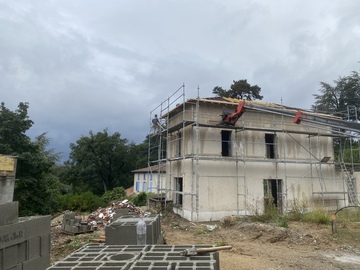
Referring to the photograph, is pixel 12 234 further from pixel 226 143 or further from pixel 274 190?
pixel 274 190

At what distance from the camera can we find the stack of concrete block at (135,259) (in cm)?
287

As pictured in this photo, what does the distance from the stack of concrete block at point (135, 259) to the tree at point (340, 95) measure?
36779 millimetres

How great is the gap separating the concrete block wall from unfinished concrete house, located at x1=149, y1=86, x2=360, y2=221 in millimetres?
9579

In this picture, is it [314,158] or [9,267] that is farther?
[314,158]

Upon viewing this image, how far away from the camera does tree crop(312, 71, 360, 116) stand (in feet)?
119

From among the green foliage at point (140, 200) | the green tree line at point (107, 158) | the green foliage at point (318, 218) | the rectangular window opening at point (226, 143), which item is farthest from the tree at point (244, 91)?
the green foliage at point (318, 218)

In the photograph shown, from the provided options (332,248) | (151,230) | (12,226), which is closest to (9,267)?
(12,226)

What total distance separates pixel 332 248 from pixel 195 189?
744cm

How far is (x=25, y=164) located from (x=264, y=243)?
1198 cm

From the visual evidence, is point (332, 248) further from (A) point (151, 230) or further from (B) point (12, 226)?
(B) point (12, 226)

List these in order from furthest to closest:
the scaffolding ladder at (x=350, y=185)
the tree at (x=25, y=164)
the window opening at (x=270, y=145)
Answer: the scaffolding ladder at (x=350, y=185) < the window opening at (x=270, y=145) < the tree at (x=25, y=164)

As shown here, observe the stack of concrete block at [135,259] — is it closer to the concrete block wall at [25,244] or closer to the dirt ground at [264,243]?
the concrete block wall at [25,244]

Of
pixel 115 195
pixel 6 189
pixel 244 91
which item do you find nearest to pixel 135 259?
pixel 6 189

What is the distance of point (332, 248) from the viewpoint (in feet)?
31.2
